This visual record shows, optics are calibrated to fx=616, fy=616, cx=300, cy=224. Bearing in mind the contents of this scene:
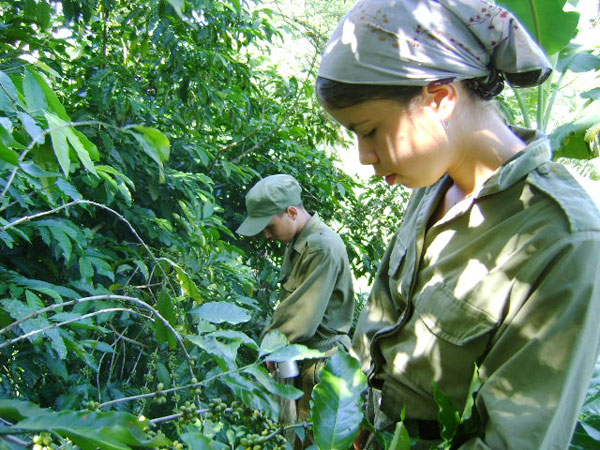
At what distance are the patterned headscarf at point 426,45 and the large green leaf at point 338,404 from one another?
0.58 m

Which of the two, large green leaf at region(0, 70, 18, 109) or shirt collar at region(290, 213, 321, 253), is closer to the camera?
large green leaf at region(0, 70, 18, 109)

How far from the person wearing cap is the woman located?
218cm

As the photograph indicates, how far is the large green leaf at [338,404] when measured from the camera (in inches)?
40.8

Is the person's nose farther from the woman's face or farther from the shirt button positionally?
the shirt button

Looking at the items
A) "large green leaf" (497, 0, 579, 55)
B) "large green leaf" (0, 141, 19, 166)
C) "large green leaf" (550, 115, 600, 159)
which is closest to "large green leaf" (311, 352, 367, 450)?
"large green leaf" (0, 141, 19, 166)

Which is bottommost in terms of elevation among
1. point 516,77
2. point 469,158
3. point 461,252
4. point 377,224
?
point 377,224

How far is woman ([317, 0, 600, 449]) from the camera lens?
108 centimetres

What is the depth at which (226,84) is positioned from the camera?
394cm

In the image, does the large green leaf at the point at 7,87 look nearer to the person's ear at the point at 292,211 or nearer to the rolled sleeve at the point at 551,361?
the rolled sleeve at the point at 551,361

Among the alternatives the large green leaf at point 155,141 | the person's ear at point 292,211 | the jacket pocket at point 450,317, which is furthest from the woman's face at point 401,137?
the person's ear at point 292,211

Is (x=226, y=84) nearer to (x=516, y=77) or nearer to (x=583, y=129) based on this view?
(x=583, y=129)

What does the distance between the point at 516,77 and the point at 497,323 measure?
0.56 metres

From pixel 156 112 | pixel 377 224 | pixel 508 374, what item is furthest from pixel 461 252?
pixel 377 224

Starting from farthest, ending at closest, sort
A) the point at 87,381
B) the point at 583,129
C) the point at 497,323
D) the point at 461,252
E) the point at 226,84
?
1. the point at 226,84
2. the point at 87,381
3. the point at 583,129
4. the point at 461,252
5. the point at 497,323
